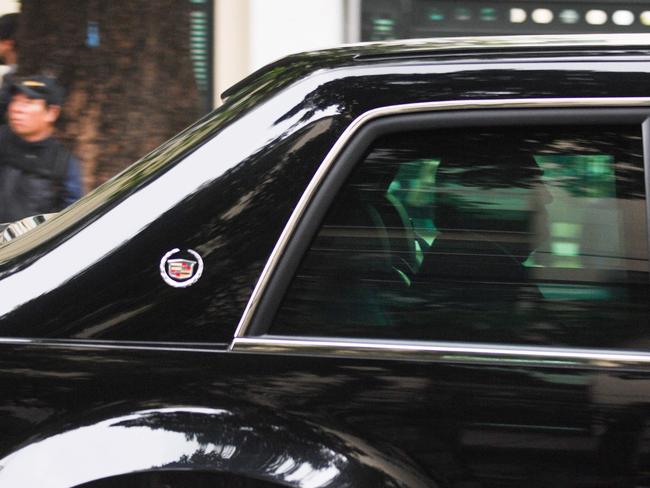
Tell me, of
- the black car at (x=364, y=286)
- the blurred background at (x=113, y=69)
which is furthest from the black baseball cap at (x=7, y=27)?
the black car at (x=364, y=286)

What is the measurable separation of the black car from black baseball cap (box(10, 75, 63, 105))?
9.27ft

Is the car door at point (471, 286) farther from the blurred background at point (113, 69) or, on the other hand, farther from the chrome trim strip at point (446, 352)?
the blurred background at point (113, 69)

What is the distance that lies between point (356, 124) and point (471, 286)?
0.36 metres

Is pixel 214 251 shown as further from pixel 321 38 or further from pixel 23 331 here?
pixel 321 38

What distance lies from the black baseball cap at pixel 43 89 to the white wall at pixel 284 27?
4.04 m

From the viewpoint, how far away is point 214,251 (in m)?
2.02

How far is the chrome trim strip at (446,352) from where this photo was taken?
1.91m

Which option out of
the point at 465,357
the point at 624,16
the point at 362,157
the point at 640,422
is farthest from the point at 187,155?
the point at 624,16

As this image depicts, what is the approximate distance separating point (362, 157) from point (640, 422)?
2.20 feet

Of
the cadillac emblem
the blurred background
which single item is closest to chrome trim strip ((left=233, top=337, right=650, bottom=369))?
the cadillac emblem

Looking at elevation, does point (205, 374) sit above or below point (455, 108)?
below

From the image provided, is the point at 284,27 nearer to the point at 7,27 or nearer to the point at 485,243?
the point at 7,27

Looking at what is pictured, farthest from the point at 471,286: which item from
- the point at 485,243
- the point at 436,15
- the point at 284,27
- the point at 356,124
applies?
the point at 436,15

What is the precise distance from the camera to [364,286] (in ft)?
6.70
